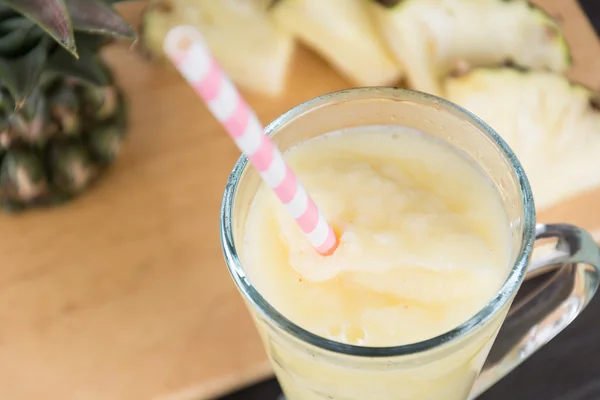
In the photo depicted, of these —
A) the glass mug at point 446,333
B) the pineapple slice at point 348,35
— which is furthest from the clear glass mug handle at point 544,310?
the pineapple slice at point 348,35

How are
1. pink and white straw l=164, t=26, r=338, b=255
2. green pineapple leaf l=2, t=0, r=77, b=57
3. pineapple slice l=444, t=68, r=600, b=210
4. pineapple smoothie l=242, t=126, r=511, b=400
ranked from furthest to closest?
pineapple slice l=444, t=68, r=600, b=210 → green pineapple leaf l=2, t=0, r=77, b=57 → pineapple smoothie l=242, t=126, r=511, b=400 → pink and white straw l=164, t=26, r=338, b=255

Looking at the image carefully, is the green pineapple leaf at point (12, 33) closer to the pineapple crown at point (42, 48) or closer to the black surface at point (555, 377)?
the pineapple crown at point (42, 48)

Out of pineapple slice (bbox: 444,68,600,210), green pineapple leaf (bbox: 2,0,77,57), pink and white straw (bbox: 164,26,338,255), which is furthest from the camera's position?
pineapple slice (bbox: 444,68,600,210)

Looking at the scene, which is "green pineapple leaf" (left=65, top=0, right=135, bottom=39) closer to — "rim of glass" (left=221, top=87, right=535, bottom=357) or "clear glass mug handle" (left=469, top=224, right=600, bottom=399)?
"rim of glass" (left=221, top=87, right=535, bottom=357)

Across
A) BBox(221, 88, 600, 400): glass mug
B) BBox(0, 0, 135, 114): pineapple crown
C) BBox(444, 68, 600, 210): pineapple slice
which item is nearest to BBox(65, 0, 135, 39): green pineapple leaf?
BBox(0, 0, 135, 114): pineapple crown

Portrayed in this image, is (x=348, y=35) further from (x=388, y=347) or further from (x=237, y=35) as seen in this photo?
(x=388, y=347)

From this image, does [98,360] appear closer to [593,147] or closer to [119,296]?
[119,296]

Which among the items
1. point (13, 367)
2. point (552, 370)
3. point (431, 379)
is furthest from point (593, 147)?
point (13, 367)

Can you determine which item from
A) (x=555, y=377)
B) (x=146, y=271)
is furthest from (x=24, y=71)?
(x=555, y=377)
